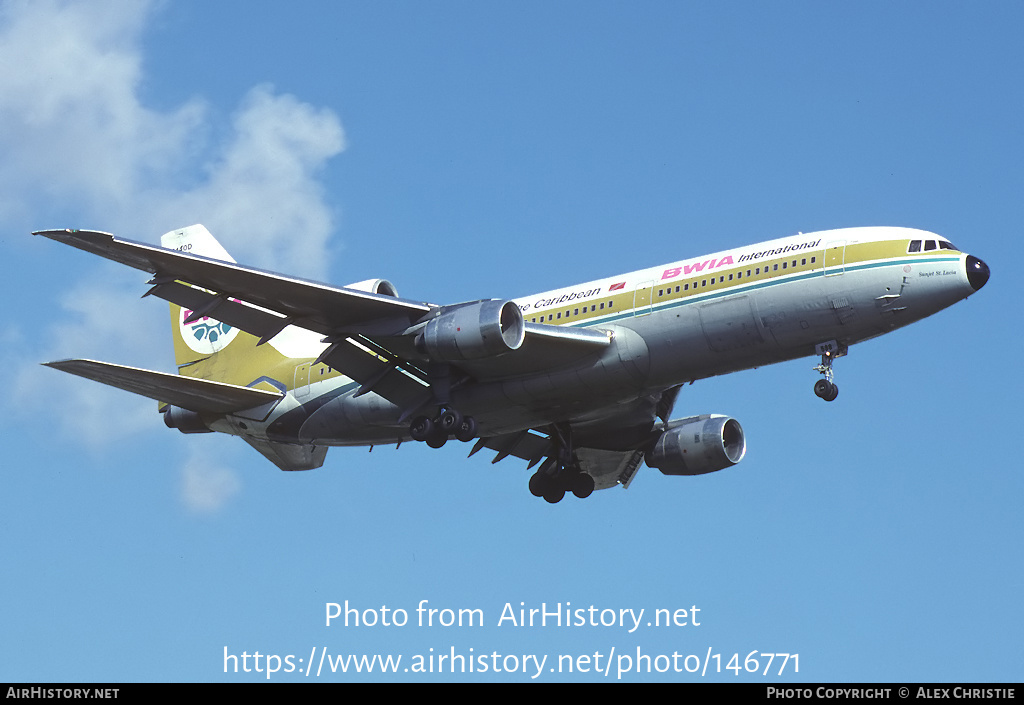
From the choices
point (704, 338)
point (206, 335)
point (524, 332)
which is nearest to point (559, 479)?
point (524, 332)

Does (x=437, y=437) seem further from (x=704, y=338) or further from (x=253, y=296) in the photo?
(x=704, y=338)

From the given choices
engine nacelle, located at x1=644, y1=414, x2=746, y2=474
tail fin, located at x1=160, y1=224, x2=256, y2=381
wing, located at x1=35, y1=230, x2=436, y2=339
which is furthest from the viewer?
tail fin, located at x1=160, y1=224, x2=256, y2=381

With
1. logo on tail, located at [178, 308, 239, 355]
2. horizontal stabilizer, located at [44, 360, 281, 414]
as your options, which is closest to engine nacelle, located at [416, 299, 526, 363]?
horizontal stabilizer, located at [44, 360, 281, 414]

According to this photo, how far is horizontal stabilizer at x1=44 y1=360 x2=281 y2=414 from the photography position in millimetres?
34688

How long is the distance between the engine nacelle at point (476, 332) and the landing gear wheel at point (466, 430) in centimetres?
231

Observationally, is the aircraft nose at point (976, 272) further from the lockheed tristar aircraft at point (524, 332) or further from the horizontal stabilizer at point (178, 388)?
the horizontal stabilizer at point (178, 388)

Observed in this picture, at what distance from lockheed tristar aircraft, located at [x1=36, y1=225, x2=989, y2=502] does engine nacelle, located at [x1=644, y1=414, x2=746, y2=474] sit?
416 cm

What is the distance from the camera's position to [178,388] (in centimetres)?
3681

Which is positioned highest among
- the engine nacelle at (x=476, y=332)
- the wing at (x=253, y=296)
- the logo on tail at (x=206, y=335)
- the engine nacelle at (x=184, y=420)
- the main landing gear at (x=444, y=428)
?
the logo on tail at (x=206, y=335)

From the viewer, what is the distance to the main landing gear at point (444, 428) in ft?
114

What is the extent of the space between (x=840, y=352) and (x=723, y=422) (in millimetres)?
7795

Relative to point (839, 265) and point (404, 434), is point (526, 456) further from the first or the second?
point (839, 265)

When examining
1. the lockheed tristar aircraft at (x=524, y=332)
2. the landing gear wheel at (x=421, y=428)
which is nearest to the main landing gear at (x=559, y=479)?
the lockheed tristar aircraft at (x=524, y=332)

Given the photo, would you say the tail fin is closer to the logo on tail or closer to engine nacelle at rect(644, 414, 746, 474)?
the logo on tail
